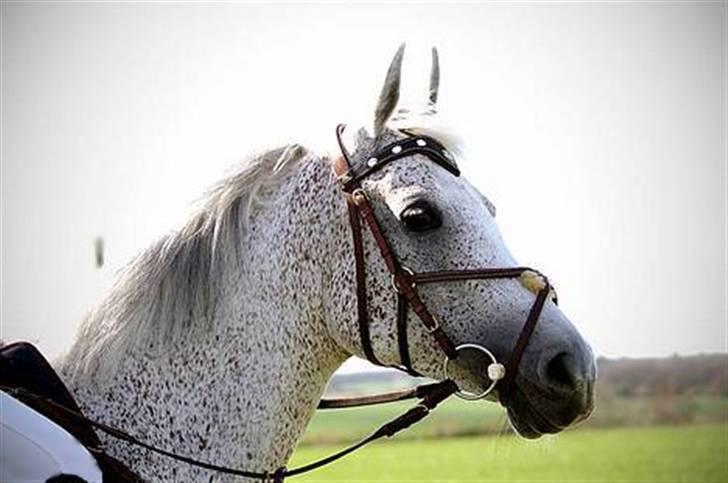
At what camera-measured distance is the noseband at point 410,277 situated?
228 inches

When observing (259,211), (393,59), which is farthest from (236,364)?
(393,59)

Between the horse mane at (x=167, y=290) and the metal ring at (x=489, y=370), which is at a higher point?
the horse mane at (x=167, y=290)

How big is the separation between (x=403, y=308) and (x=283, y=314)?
569 mm

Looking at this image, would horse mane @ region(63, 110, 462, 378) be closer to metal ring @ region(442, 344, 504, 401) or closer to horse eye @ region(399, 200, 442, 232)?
horse eye @ region(399, 200, 442, 232)

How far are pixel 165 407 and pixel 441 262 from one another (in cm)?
139

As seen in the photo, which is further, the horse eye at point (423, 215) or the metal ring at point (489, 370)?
the horse eye at point (423, 215)

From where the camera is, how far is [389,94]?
5.95 metres

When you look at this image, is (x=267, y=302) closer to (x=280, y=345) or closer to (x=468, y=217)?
(x=280, y=345)

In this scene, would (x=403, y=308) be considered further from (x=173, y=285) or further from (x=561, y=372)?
(x=173, y=285)

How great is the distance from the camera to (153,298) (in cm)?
602

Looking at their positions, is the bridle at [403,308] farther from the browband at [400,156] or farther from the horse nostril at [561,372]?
the horse nostril at [561,372]

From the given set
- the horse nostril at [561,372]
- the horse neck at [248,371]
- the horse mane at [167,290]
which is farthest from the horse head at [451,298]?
the horse mane at [167,290]

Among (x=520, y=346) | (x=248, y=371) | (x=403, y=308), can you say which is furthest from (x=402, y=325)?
(x=248, y=371)

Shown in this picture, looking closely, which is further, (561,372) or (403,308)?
(403,308)
